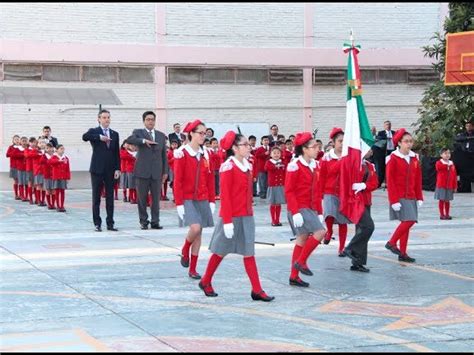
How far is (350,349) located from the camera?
23.9ft

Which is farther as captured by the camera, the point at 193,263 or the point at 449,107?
the point at 449,107

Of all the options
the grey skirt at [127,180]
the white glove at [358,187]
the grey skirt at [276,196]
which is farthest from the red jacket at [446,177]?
the grey skirt at [127,180]

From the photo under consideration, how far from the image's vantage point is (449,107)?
28.2 meters

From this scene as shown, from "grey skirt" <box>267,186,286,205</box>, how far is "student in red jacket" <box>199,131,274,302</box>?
755 centimetres

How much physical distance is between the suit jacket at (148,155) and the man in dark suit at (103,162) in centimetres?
41

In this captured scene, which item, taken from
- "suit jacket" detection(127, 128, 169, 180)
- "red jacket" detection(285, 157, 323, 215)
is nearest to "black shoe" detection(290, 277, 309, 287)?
"red jacket" detection(285, 157, 323, 215)

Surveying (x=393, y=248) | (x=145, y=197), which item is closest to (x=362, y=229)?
(x=393, y=248)

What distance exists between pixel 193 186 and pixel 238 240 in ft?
4.68

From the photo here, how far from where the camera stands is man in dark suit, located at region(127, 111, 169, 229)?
52.9 feet

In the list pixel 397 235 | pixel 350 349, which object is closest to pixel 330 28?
pixel 397 235

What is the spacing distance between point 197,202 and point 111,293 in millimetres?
1709

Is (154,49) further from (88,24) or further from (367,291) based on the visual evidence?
(367,291)

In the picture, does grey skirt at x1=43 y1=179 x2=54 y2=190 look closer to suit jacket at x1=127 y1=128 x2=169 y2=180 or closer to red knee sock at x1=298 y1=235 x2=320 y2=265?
suit jacket at x1=127 y1=128 x2=169 y2=180

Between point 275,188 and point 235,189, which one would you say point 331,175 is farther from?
point 275,188
